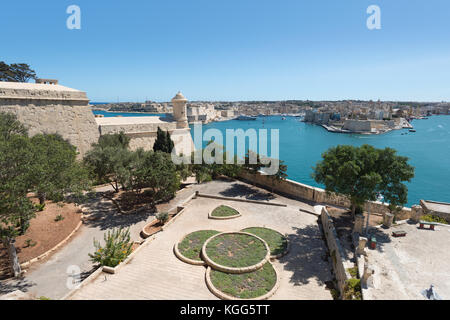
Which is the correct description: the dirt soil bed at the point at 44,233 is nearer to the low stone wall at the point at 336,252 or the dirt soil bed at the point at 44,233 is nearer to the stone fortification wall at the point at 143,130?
the stone fortification wall at the point at 143,130

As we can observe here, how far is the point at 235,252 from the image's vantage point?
34.5ft

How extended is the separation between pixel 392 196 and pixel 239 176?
13048 millimetres

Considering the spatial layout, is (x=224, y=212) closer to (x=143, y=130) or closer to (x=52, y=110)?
(x=143, y=130)

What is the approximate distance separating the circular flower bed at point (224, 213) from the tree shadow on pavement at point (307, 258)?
3716 mm

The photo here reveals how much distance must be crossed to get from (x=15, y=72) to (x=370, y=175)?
4803cm

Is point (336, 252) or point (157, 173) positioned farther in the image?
point (157, 173)

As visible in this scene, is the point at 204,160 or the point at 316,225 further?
the point at 204,160

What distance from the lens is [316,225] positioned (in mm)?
13477

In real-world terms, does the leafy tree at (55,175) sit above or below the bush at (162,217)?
above

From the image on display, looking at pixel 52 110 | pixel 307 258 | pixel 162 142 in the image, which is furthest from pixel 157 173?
pixel 52 110

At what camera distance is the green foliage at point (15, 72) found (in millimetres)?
33969

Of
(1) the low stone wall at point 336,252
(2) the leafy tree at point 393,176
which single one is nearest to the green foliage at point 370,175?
(2) the leafy tree at point 393,176
